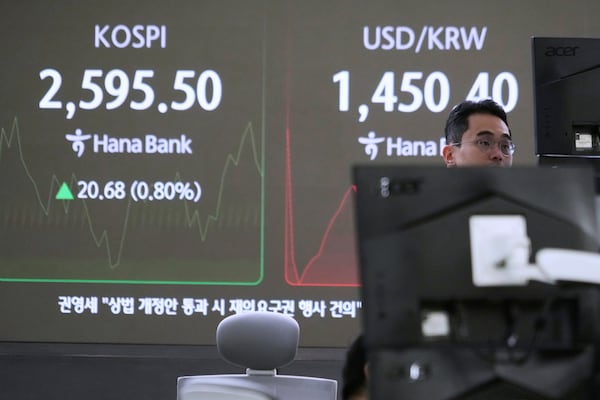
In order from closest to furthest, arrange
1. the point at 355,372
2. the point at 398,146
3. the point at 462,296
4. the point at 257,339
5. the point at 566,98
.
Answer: the point at 462,296, the point at 355,372, the point at 566,98, the point at 257,339, the point at 398,146

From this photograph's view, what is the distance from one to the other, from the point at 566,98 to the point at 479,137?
1.48 ft

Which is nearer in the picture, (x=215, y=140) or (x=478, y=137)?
(x=478, y=137)

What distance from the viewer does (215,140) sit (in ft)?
13.4

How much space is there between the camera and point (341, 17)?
13.5 feet

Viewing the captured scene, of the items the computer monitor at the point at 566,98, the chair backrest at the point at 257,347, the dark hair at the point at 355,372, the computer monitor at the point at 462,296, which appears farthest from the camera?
the chair backrest at the point at 257,347

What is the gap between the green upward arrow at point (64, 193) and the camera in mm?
4094

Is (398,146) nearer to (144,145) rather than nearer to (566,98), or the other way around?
(144,145)

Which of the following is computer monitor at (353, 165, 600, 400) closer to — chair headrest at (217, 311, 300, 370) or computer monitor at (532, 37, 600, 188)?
computer monitor at (532, 37, 600, 188)

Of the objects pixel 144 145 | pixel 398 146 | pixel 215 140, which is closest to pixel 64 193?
pixel 144 145

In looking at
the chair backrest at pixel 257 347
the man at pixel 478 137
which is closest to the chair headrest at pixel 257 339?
the chair backrest at pixel 257 347

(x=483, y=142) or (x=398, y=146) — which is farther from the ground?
(x=398, y=146)

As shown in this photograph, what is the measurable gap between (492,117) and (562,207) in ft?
4.27

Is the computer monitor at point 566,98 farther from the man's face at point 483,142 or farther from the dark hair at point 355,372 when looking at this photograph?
the dark hair at point 355,372

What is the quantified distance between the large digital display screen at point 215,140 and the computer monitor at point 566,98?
7.30ft
